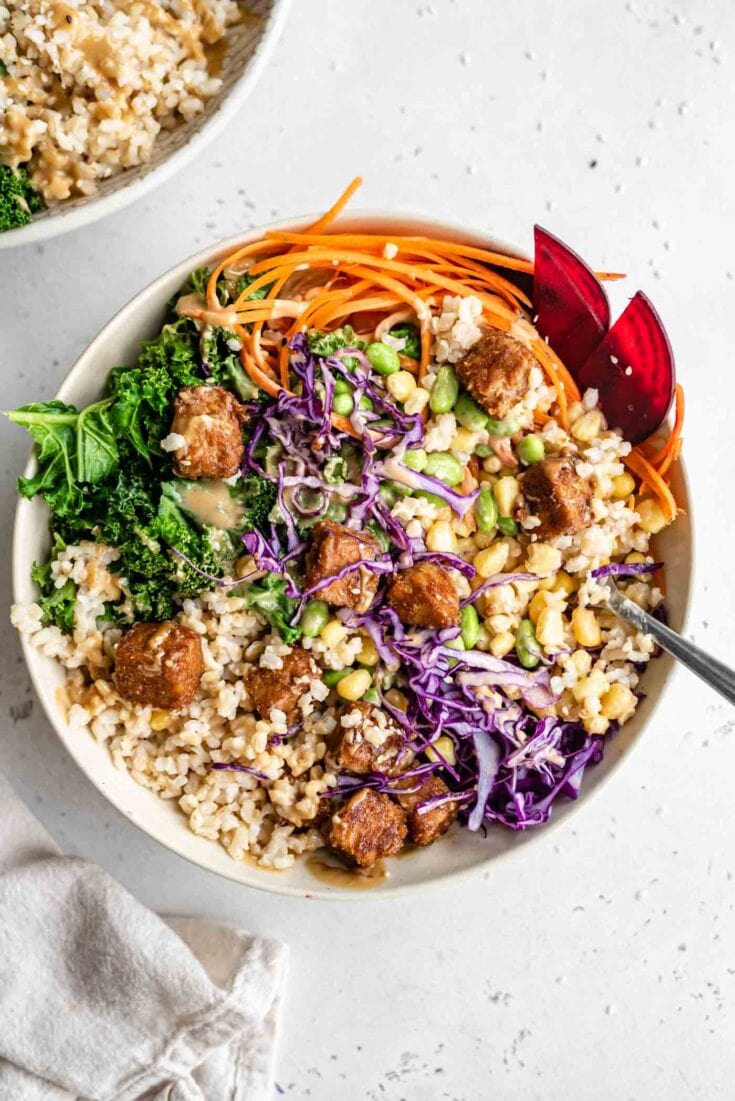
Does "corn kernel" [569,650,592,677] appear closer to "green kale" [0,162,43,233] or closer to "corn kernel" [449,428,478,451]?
"corn kernel" [449,428,478,451]

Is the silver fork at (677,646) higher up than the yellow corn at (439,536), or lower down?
lower down

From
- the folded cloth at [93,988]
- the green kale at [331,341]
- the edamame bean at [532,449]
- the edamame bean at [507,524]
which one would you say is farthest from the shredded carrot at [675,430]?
the folded cloth at [93,988]

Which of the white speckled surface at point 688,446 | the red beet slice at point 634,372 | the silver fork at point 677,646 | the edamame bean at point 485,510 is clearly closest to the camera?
the silver fork at point 677,646

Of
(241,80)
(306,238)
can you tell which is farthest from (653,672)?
(241,80)

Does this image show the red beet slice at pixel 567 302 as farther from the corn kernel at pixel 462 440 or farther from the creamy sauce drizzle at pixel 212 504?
the creamy sauce drizzle at pixel 212 504

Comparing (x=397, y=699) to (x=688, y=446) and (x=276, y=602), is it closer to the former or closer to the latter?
(x=276, y=602)

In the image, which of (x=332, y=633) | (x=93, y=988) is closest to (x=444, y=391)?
(x=332, y=633)

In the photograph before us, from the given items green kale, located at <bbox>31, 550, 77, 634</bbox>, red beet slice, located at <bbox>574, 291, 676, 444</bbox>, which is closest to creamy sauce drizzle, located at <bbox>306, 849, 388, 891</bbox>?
green kale, located at <bbox>31, 550, 77, 634</bbox>
